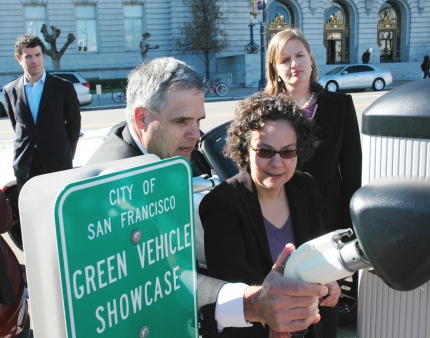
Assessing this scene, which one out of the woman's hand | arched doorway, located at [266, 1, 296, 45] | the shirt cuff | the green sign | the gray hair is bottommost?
the woman's hand

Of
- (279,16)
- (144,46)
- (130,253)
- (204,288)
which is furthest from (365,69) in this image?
(130,253)

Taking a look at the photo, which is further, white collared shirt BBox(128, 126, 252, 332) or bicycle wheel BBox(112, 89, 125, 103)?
bicycle wheel BBox(112, 89, 125, 103)

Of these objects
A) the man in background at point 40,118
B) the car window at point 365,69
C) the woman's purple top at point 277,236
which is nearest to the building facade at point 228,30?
the car window at point 365,69

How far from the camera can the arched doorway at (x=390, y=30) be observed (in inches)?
1452

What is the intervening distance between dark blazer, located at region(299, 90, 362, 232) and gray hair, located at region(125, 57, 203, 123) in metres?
1.16

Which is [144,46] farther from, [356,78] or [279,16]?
[356,78]

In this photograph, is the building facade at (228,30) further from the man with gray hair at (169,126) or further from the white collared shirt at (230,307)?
the white collared shirt at (230,307)

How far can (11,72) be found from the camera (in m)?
28.7

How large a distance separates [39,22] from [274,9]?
1544 centimetres

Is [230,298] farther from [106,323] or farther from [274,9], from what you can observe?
[274,9]

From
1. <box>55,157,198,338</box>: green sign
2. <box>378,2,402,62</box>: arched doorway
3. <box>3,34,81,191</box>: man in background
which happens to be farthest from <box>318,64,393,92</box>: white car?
<box>55,157,198,338</box>: green sign

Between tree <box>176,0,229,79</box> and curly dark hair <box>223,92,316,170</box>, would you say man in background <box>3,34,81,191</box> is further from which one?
tree <box>176,0,229,79</box>

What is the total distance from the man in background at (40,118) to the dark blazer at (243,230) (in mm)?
2750

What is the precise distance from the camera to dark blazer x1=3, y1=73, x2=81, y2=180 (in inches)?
167
